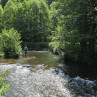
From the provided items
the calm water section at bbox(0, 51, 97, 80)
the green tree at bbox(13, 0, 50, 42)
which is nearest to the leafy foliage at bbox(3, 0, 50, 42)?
the green tree at bbox(13, 0, 50, 42)

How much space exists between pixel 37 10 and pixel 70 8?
34.4m

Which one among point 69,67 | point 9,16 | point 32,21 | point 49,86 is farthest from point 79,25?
point 9,16

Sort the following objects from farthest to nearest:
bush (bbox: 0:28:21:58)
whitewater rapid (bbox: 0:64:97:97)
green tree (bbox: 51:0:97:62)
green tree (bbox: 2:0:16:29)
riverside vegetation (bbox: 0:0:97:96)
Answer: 1. green tree (bbox: 2:0:16:29)
2. bush (bbox: 0:28:21:58)
3. riverside vegetation (bbox: 0:0:97:96)
4. green tree (bbox: 51:0:97:62)
5. whitewater rapid (bbox: 0:64:97:97)

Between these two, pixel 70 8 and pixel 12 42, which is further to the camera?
pixel 12 42

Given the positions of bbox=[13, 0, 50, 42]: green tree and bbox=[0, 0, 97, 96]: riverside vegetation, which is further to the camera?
bbox=[13, 0, 50, 42]: green tree

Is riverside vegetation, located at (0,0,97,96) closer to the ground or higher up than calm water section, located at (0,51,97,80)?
higher up

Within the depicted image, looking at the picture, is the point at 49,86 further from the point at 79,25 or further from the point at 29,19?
the point at 29,19

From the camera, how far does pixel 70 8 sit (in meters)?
14.4

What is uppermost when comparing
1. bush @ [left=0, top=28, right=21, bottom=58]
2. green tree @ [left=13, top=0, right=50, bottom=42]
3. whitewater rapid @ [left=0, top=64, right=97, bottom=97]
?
green tree @ [left=13, top=0, right=50, bottom=42]

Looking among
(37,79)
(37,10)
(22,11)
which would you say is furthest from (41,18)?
(37,79)

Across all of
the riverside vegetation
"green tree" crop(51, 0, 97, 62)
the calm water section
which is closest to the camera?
the calm water section

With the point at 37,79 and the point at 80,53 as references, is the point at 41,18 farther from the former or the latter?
the point at 37,79

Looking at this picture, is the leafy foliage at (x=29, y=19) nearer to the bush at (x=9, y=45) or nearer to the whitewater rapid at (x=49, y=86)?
the bush at (x=9, y=45)

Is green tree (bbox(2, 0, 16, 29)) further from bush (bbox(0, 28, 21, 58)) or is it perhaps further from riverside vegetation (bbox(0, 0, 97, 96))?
bush (bbox(0, 28, 21, 58))
